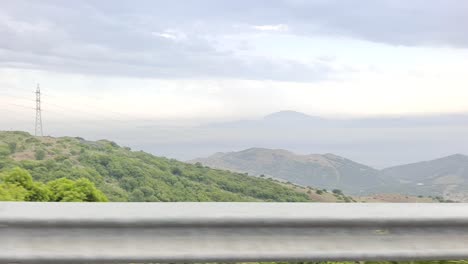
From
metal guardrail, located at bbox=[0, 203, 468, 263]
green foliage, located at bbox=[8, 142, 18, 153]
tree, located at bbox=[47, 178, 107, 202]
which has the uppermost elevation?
green foliage, located at bbox=[8, 142, 18, 153]

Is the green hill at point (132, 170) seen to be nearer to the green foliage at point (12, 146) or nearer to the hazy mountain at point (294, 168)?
the green foliage at point (12, 146)

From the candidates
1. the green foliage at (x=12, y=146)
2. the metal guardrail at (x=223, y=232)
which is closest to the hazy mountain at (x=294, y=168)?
the green foliage at (x=12, y=146)

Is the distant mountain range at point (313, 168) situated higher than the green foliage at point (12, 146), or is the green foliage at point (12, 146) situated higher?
the green foliage at point (12, 146)

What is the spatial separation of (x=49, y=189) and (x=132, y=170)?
7.43m

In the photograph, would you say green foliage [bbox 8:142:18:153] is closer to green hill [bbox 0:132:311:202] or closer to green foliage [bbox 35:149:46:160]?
green hill [bbox 0:132:311:202]

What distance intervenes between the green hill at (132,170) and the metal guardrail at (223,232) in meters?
6.17

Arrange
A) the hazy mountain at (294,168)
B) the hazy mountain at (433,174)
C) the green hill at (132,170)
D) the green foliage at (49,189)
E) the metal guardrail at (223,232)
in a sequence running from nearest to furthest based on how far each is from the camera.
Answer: the metal guardrail at (223,232) → the green foliage at (49,189) → the green hill at (132,170) → the hazy mountain at (433,174) → the hazy mountain at (294,168)

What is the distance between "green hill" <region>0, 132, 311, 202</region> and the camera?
8.83 meters

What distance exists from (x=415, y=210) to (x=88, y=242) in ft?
3.46

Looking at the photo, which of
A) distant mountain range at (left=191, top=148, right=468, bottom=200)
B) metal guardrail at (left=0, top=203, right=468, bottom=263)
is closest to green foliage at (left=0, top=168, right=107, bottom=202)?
metal guardrail at (left=0, top=203, right=468, bottom=263)

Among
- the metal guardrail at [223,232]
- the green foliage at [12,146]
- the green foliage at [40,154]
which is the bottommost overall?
the metal guardrail at [223,232]

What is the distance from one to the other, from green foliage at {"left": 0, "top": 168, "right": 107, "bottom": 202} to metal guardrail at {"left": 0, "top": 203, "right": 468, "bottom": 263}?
46.7 inches

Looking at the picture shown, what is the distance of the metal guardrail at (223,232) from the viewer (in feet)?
5.67

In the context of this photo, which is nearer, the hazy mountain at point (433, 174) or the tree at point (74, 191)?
the tree at point (74, 191)
